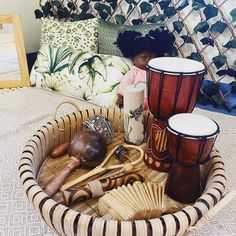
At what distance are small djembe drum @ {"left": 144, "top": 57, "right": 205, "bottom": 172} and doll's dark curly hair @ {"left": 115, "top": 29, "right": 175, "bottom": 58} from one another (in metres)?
0.44

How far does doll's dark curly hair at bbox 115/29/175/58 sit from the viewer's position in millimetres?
1056

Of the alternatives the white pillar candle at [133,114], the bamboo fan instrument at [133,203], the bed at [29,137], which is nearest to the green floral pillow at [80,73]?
the bed at [29,137]

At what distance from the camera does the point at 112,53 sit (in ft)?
4.43

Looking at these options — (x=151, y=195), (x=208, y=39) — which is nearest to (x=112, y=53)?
(x=208, y=39)

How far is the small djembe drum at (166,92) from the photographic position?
1.88 ft

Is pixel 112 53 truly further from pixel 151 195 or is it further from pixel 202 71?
pixel 151 195

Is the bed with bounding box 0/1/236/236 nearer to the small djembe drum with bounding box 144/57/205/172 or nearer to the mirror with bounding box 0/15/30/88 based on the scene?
the mirror with bounding box 0/15/30/88

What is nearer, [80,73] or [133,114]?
[133,114]

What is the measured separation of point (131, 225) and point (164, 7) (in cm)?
114

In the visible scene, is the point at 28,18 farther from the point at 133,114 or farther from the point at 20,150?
the point at 133,114

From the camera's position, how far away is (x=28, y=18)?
1733mm

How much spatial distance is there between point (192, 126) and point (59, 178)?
11.1 inches

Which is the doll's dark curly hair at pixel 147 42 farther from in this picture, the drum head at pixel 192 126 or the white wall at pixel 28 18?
the white wall at pixel 28 18

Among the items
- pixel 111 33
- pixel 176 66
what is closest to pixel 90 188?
pixel 176 66
